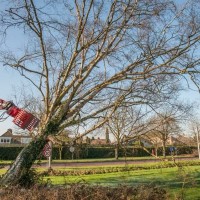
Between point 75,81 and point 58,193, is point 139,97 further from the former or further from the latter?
point 58,193

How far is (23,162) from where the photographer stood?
9.76m

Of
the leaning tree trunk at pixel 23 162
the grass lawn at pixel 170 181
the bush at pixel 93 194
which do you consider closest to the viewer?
the bush at pixel 93 194

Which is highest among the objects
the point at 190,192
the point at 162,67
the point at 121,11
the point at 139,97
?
the point at 121,11

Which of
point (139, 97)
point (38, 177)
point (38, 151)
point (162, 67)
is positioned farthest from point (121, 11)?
point (38, 177)

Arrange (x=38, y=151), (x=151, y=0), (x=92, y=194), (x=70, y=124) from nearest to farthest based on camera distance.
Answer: (x=92, y=194) → (x=151, y=0) → (x=38, y=151) → (x=70, y=124)

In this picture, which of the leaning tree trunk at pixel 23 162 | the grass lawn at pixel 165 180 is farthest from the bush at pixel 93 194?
the leaning tree trunk at pixel 23 162

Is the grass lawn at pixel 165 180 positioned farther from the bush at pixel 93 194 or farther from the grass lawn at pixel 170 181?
the bush at pixel 93 194

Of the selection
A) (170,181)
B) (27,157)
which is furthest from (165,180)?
(27,157)

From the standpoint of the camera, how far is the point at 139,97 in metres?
11.4

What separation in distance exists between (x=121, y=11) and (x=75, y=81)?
302 cm

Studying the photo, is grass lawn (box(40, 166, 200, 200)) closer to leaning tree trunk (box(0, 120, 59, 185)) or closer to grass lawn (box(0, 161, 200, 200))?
grass lawn (box(0, 161, 200, 200))

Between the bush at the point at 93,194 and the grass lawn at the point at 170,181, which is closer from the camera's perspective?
the bush at the point at 93,194

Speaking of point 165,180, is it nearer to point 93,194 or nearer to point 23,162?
point 23,162

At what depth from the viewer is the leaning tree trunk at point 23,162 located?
940 cm
